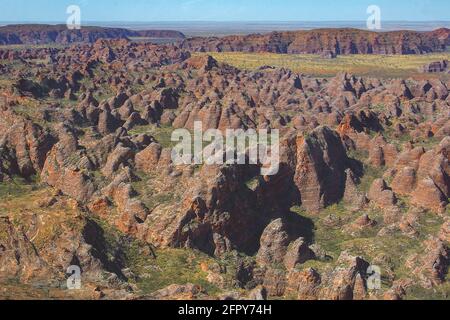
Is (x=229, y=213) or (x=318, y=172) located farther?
(x=318, y=172)

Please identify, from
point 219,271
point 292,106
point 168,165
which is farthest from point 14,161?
point 292,106

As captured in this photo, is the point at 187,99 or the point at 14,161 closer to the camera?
the point at 14,161

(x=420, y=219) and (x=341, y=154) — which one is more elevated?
(x=341, y=154)

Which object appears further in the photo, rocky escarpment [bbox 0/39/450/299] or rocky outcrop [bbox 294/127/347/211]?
rocky outcrop [bbox 294/127/347/211]

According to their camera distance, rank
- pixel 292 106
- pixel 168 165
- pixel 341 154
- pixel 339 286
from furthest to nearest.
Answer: pixel 292 106
pixel 341 154
pixel 168 165
pixel 339 286

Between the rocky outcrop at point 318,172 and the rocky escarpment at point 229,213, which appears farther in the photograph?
the rocky outcrop at point 318,172

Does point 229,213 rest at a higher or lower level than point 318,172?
lower

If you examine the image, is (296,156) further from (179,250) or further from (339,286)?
(339,286)
